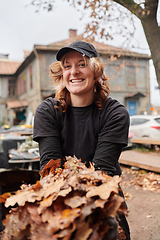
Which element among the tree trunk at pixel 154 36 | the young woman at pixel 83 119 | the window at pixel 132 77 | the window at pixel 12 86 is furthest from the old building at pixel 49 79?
the young woman at pixel 83 119

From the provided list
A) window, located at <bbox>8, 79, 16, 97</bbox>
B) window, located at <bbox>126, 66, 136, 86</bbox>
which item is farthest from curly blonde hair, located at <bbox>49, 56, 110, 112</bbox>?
window, located at <bbox>8, 79, 16, 97</bbox>

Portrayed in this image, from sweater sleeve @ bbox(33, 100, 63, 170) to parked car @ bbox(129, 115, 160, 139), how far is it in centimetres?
863

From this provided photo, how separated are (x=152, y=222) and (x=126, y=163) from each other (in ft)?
10.2

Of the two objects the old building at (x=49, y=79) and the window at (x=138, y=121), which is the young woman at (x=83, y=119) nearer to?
the window at (x=138, y=121)

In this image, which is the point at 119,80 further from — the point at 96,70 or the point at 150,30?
the point at 96,70

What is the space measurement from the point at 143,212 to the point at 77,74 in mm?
2941

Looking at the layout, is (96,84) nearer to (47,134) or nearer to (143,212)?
(47,134)

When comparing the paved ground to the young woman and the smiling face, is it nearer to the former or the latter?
the young woman

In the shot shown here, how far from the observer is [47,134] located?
1.68 meters

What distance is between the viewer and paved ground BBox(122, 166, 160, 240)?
2993 millimetres

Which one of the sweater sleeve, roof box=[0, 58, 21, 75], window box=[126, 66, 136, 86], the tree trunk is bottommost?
the sweater sleeve

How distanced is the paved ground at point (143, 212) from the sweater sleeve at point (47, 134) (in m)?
2.01

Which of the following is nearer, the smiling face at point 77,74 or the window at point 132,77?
the smiling face at point 77,74

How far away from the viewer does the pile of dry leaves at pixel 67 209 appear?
768mm
